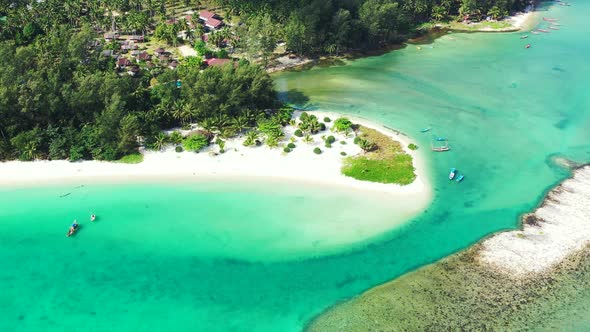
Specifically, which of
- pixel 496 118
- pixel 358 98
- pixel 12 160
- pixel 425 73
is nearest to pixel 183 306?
pixel 12 160

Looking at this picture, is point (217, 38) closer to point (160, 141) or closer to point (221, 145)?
point (160, 141)

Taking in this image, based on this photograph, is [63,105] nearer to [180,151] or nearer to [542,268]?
[180,151]

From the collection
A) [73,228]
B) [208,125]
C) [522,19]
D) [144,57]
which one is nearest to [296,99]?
[208,125]

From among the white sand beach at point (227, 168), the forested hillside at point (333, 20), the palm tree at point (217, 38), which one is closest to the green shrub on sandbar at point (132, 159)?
the white sand beach at point (227, 168)

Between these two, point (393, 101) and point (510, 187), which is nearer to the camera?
point (510, 187)

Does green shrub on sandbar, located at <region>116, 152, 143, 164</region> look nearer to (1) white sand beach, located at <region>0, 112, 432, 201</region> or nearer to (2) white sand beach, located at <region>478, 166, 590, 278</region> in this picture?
(1) white sand beach, located at <region>0, 112, 432, 201</region>

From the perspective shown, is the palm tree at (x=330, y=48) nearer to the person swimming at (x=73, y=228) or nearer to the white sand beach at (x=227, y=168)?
the white sand beach at (x=227, y=168)
